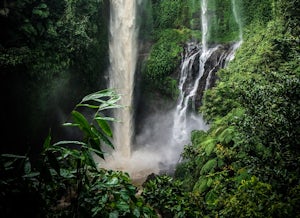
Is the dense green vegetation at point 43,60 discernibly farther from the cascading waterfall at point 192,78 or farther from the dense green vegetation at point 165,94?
the cascading waterfall at point 192,78

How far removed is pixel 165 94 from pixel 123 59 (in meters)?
2.97

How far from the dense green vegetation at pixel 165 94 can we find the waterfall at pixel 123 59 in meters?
0.72

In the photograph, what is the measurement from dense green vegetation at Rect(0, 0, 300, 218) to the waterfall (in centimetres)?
72

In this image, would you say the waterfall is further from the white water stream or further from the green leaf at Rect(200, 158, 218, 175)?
the green leaf at Rect(200, 158, 218, 175)

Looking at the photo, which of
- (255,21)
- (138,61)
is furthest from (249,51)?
(138,61)

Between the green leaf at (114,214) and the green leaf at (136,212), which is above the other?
the green leaf at (114,214)

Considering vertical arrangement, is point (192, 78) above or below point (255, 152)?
above

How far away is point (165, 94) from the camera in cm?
1572

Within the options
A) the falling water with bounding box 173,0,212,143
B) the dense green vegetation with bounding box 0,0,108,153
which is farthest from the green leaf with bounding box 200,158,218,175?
the falling water with bounding box 173,0,212,143

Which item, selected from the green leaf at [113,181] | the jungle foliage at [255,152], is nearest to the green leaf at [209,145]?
the jungle foliage at [255,152]

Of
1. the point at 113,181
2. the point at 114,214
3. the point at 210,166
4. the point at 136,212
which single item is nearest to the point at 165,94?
the point at 210,166

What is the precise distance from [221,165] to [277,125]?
2.08 meters

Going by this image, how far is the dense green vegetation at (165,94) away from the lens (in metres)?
2.24

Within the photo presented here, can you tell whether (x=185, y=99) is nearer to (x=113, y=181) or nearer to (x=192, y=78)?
(x=192, y=78)
